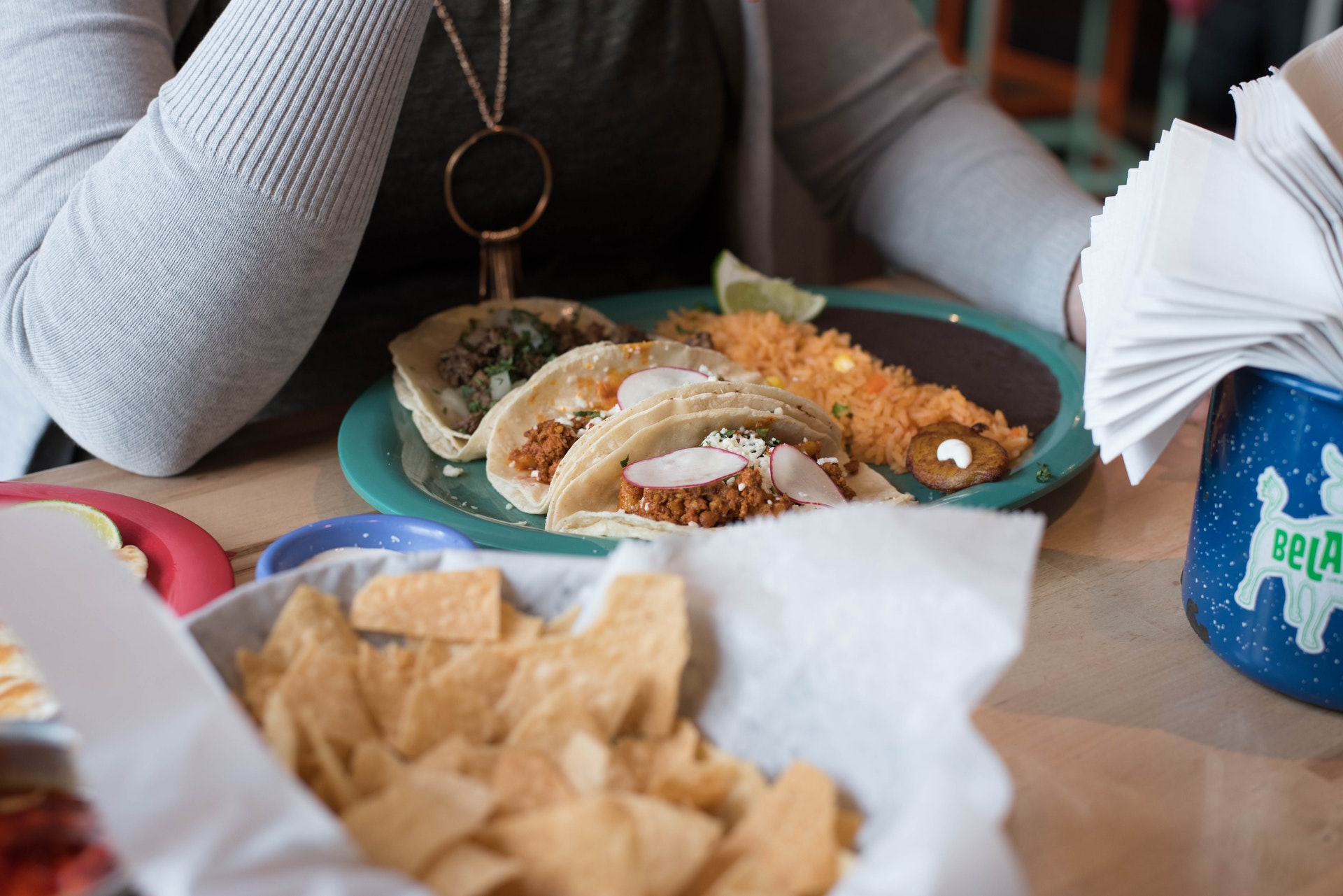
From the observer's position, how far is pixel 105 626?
56 cm

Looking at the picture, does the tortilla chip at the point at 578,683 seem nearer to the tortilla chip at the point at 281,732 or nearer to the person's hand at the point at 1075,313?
the tortilla chip at the point at 281,732

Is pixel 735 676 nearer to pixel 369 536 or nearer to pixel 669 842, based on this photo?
pixel 669 842

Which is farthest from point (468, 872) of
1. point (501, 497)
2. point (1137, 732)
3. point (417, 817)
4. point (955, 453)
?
point (955, 453)

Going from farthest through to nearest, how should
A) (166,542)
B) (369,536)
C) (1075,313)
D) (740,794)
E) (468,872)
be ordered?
(1075,313)
(166,542)
(369,536)
(740,794)
(468,872)

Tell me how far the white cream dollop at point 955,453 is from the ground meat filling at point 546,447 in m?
0.48

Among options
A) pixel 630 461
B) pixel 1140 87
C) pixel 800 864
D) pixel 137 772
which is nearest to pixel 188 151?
pixel 630 461

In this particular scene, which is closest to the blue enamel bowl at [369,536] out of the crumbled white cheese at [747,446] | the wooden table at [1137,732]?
the wooden table at [1137,732]

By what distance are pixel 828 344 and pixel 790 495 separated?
0.55m

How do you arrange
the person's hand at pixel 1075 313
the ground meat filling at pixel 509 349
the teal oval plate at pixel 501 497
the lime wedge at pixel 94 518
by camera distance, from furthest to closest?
the person's hand at pixel 1075 313
the ground meat filling at pixel 509 349
the teal oval plate at pixel 501 497
the lime wedge at pixel 94 518

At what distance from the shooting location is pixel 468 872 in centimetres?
54

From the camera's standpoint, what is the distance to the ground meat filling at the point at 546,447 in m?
1.37

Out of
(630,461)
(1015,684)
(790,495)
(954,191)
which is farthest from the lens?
(954,191)

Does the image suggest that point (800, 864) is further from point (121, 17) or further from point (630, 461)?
point (121, 17)

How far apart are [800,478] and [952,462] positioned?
0.75 feet
